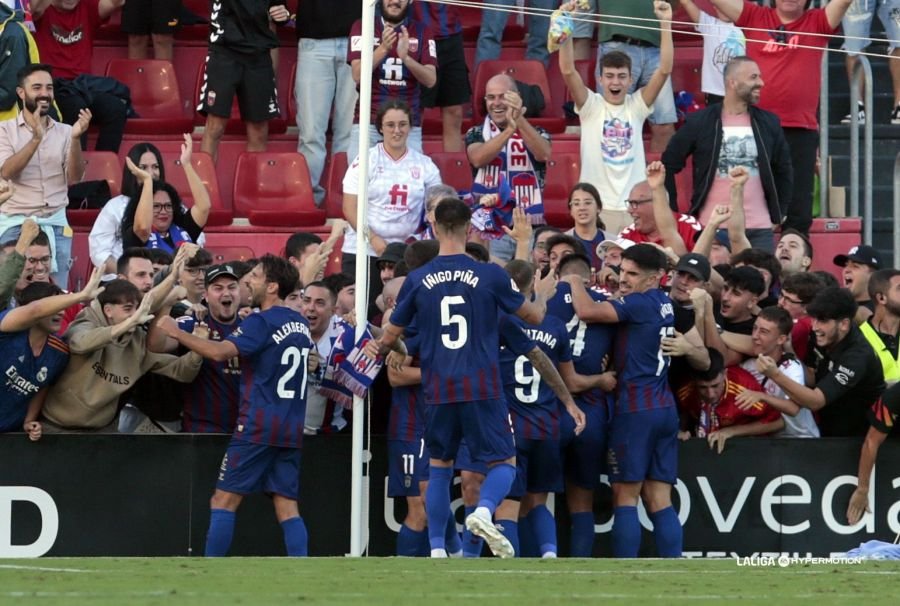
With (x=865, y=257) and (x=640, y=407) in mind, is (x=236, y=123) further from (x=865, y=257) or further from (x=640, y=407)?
(x=640, y=407)

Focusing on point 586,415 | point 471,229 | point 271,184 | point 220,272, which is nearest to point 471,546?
point 586,415

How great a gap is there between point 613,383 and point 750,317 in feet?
3.70

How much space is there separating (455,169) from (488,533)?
5474 millimetres

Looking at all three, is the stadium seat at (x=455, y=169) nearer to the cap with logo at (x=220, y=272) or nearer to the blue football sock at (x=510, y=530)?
the cap with logo at (x=220, y=272)

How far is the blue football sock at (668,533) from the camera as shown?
9.89m

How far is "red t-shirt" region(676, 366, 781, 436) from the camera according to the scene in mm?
10312

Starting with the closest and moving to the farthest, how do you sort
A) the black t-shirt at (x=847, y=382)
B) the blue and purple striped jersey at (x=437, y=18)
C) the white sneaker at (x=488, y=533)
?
the white sneaker at (x=488, y=533), the black t-shirt at (x=847, y=382), the blue and purple striped jersey at (x=437, y=18)

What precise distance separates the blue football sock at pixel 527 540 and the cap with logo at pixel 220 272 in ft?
7.37

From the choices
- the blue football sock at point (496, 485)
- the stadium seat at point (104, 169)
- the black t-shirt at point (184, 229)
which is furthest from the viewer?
the stadium seat at point (104, 169)

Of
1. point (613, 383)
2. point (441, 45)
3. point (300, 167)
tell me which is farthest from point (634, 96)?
point (613, 383)

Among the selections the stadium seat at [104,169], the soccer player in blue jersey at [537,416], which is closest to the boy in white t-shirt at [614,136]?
the soccer player in blue jersey at [537,416]

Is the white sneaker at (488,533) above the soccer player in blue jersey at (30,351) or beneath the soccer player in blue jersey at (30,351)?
beneath

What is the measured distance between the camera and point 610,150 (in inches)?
506

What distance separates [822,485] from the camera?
10.4m
